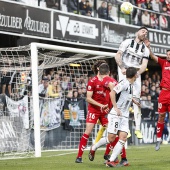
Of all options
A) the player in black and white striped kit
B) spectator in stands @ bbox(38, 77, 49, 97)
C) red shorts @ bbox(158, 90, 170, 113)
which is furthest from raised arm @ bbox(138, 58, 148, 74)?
spectator in stands @ bbox(38, 77, 49, 97)

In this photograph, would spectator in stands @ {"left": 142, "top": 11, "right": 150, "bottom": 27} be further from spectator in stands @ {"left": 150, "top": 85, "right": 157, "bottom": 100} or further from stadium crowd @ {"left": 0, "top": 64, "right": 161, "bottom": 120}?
stadium crowd @ {"left": 0, "top": 64, "right": 161, "bottom": 120}

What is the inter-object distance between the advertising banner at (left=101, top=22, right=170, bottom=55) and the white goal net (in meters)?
3.15

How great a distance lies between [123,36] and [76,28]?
3.25 metres

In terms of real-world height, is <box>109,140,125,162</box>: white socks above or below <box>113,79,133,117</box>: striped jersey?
below

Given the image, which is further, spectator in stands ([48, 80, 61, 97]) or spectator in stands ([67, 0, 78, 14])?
spectator in stands ([67, 0, 78, 14])

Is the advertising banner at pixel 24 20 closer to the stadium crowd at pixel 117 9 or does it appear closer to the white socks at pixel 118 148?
the stadium crowd at pixel 117 9

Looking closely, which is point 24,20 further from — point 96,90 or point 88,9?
point 96,90

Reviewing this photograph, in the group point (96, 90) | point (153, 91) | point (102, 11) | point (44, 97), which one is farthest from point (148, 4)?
point (96, 90)

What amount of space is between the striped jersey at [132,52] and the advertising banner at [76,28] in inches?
346

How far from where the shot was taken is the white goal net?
16.1 metres

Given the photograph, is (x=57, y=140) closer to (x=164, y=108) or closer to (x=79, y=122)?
(x=79, y=122)

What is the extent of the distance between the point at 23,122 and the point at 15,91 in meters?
1.71

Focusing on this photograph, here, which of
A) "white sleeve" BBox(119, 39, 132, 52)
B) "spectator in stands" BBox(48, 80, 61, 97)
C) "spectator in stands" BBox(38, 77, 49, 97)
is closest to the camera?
"white sleeve" BBox(119, 39, 132, 52)

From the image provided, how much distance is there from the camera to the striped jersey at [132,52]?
496 inches
